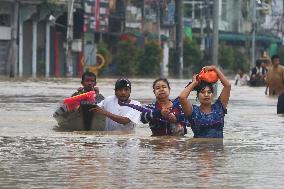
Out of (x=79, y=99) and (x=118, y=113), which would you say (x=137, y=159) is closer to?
(x=118, y=113)

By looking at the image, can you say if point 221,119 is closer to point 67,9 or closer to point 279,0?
point 67,9

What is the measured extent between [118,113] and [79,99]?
889mm

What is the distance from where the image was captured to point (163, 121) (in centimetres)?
1375

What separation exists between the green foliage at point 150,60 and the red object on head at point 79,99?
54.9 m

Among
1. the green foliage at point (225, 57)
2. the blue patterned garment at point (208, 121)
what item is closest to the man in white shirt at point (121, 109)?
the blue patterned garment at point (208, 121)

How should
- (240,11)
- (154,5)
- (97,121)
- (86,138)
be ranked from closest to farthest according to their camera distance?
1. (86,138)
2. (97,121)
3. (154,5)
4. (240,11)

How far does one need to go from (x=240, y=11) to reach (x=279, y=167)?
337 ft

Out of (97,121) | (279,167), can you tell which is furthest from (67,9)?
(279,167)

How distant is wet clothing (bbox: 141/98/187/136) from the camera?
13594 millimetres

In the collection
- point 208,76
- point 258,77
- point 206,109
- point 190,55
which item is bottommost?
point 258,77

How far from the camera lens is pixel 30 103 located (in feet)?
80.3

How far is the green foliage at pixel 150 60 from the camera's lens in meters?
71.0

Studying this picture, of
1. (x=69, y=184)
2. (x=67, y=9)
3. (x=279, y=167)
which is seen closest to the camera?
(x=69, y=184)

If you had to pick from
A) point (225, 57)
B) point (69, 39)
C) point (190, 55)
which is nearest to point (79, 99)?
point (69, 39)
